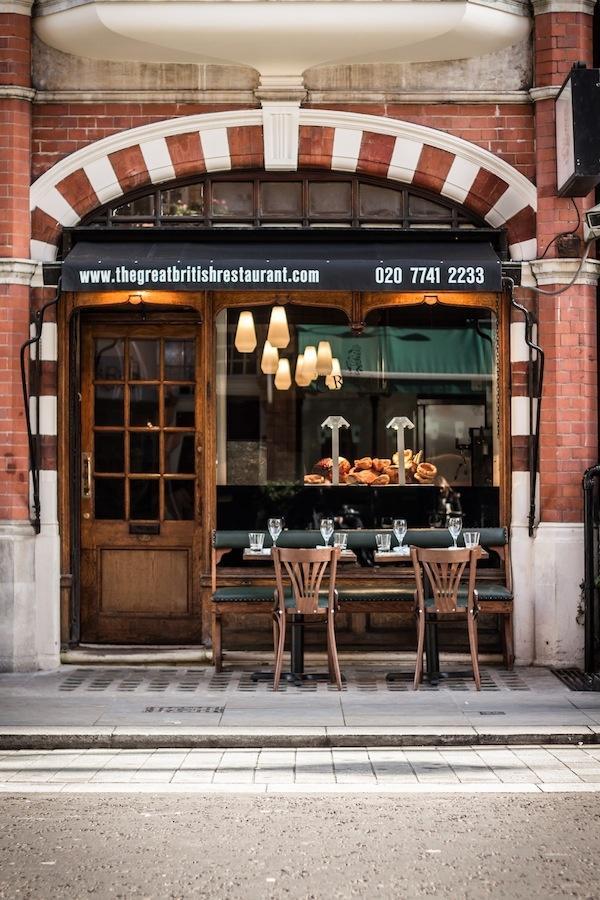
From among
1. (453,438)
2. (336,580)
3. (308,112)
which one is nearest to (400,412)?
(453,438)

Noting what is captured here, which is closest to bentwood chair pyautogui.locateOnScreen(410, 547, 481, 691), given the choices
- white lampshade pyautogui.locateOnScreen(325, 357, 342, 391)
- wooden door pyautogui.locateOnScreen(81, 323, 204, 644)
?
white lampshade pyautogui.locateOnScreen(325, 357, 342, 391)

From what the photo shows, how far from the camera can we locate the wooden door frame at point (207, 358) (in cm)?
1016

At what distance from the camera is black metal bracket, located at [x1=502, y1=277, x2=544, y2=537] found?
9.89 meters

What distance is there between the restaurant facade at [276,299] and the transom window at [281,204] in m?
0.02

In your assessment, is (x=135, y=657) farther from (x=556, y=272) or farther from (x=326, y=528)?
(x=556, y=272)

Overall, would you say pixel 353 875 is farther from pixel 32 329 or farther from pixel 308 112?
pixel 308 112

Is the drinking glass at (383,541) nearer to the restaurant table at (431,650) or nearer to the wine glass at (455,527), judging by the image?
the restaurant table at (431,650)

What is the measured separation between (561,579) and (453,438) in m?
1.57

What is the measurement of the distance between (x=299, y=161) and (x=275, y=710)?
4.67 metres

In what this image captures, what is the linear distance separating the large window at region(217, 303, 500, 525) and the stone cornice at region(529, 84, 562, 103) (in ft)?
6.05

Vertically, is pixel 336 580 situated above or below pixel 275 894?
above

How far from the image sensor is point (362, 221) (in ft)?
33.6

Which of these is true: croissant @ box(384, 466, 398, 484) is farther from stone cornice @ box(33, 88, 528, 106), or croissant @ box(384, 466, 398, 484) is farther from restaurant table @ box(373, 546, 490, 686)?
stone cornice @ box(33, 88, 528, 106)

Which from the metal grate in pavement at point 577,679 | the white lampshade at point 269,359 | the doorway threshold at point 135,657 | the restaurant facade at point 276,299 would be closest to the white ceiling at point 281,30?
the restaurant facade at point 276,299
